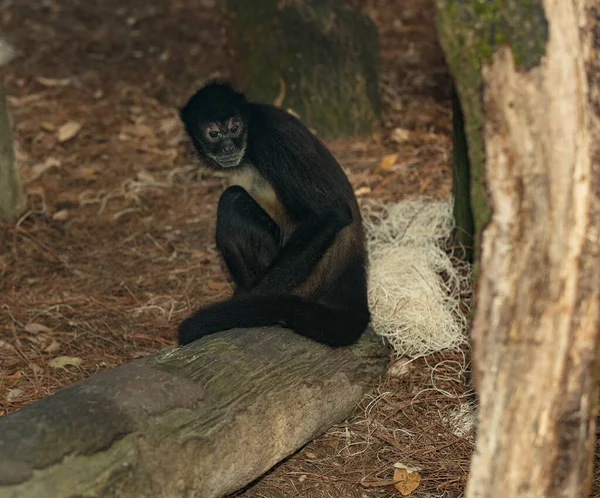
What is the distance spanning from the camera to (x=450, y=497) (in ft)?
11.5

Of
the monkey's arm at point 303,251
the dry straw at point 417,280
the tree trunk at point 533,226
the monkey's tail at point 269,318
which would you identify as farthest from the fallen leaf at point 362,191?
the tree trunk at point 533,226

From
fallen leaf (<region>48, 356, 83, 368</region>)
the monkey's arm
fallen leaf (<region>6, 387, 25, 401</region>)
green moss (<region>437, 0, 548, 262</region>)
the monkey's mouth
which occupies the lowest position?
fallen leaf (<region>6, 387, 25, 401</region>)

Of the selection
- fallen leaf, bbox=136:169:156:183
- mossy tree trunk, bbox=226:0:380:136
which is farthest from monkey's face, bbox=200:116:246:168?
mossy tree trunk, bbox=226:0:380:136

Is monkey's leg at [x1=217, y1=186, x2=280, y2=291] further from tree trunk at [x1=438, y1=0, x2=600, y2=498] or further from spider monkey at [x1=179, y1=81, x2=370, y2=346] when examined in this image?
tree trunk at [x1=438, y1=0, x2=600, y2=498]

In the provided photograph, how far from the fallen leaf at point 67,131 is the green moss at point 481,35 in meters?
6.16

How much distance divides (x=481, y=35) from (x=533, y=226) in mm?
517

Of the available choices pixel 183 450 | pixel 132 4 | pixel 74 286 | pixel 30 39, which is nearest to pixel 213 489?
pixel 183 450

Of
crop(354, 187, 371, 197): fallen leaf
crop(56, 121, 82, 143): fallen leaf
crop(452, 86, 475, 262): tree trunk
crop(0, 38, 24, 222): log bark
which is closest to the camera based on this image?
crop(452, 86, 475, 262): tree trunk

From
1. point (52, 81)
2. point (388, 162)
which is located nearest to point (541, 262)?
point (388, 162)

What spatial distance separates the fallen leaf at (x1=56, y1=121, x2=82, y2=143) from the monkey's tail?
14.3 ft

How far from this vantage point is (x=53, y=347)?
186 inches

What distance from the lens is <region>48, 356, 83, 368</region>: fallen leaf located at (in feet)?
14.8

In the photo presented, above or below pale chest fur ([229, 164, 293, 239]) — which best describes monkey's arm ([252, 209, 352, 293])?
below

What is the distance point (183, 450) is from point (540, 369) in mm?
1398
